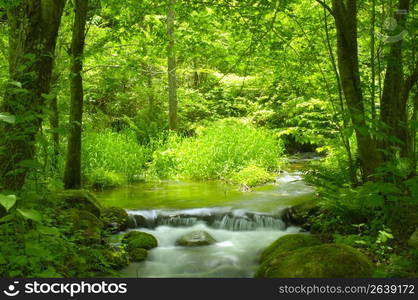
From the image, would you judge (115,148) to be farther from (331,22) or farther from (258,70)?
(331,22)

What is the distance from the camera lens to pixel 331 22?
22.9 ft

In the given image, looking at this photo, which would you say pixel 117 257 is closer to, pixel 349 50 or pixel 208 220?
pixel 208 220

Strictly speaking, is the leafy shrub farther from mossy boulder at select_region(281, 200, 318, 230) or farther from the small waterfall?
mossy boulder at select_region(281, 200, 318, 230)

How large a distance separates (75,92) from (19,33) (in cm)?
353

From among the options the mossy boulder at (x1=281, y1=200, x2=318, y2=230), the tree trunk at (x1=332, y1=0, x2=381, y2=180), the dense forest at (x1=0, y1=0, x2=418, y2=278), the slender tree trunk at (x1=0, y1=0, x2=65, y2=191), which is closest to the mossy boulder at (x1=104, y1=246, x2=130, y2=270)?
the dense forest at (x1=0, y1=0, x2=418, y2=278)

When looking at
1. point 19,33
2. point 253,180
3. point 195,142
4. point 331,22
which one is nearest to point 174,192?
point 253,180

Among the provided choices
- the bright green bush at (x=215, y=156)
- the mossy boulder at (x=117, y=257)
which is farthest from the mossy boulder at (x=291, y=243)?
the bright green bush at (x=215, y=156)

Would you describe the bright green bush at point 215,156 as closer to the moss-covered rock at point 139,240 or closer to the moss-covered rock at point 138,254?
the moss-covered rock at point 139,240

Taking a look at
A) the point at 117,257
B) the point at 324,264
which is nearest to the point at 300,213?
the point at 324,264

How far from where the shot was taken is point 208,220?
22.9 feet

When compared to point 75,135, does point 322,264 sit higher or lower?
lower

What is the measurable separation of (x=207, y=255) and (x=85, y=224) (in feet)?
6.08

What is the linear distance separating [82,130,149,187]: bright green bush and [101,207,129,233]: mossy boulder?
2.46 metres

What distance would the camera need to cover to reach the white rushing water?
536cm
